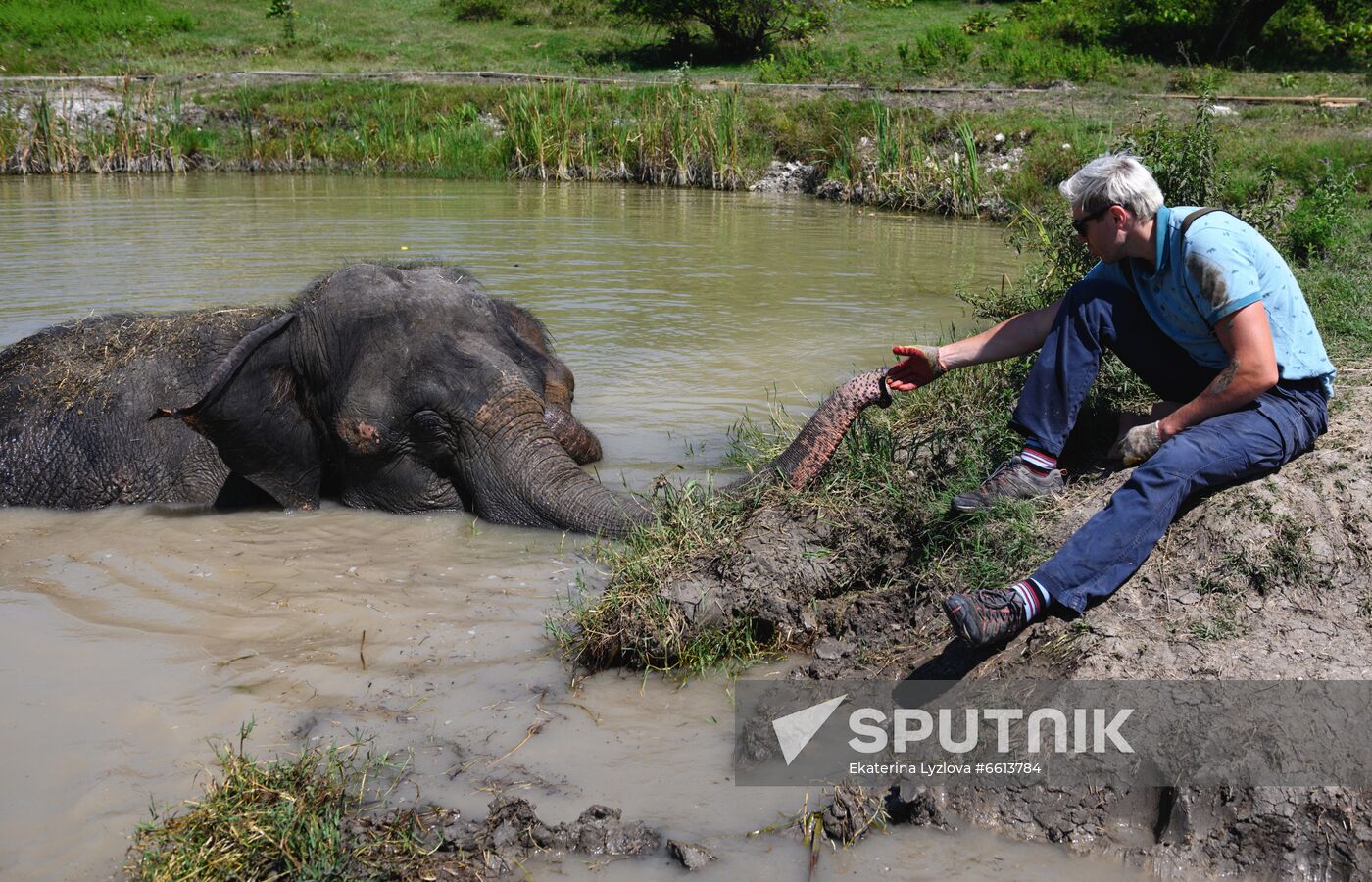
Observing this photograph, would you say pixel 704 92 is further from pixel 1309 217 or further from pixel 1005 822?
pixel 1005 822

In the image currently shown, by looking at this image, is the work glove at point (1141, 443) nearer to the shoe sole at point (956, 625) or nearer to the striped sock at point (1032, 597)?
the striped sock at point (1032, 597)

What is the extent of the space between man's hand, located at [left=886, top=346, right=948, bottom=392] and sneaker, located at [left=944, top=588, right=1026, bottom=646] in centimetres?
127

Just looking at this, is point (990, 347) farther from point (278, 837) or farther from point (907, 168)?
point (907, 168)

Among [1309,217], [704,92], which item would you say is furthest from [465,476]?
[704,92]

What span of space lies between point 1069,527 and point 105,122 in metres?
25.8

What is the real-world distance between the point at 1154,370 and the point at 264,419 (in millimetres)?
4499

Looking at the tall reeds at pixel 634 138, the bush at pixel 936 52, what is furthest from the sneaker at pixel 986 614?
the bush at pixel 936 52

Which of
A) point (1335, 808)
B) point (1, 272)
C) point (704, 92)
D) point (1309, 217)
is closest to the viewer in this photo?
point (1335, 808)

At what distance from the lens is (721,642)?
4777mm

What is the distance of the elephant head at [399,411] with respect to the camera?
6207 millimetres

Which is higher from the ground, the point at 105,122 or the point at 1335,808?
the point at 105,122

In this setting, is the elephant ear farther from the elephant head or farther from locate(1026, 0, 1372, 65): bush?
locate(1026, 0, 1372, 65): bush

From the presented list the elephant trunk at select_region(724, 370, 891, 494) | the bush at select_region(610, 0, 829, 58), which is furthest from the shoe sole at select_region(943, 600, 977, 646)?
the bush at select_region(610, 0, 829, 58)

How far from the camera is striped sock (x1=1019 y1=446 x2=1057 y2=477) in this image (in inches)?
194
